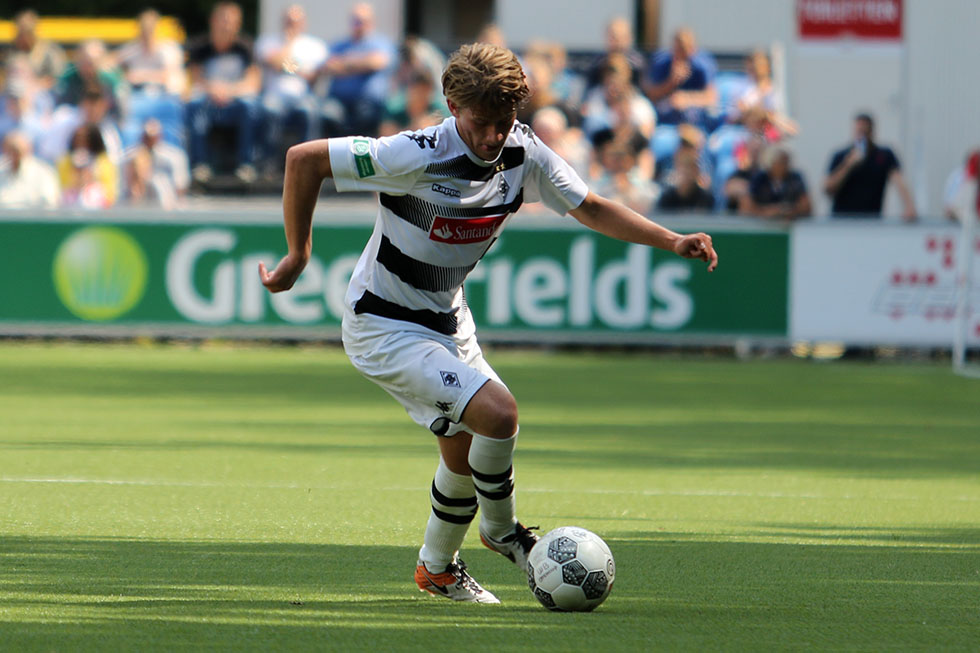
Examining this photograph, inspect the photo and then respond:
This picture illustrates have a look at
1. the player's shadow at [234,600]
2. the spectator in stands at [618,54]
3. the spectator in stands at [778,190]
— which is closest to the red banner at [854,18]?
the spectator in stands at [618,54]

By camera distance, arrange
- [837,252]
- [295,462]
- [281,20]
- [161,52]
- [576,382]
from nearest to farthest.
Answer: [295,462] → [576,382] → [837,252] → [161,52] → [281,20]

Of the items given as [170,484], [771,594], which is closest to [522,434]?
[170,484]

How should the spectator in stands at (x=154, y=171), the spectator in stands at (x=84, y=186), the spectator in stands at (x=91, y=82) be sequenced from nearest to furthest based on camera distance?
the spectator in stands at (x=84, y=186), the spectator in stands at (x=154, y=171), the spectator in stands at (x=91, y=82)

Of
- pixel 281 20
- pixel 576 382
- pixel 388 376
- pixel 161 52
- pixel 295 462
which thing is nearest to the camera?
pixel 388 376

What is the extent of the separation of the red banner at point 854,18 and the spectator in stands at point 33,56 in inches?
384

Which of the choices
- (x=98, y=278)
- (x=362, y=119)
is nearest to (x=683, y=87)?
(x=362, y=119)

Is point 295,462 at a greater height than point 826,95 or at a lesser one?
lesser

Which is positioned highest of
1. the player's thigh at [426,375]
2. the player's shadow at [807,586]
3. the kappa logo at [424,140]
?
the kappa logo at [424,140]

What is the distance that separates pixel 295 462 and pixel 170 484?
114cm

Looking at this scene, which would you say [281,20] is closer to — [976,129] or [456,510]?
[976,129]

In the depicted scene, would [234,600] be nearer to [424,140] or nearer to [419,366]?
[419,366]

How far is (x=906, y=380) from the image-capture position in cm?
1546

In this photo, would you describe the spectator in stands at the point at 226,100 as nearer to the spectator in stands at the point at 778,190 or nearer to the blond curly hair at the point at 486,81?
the spectator in stands at the point at 778,190

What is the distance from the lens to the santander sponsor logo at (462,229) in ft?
19.1
